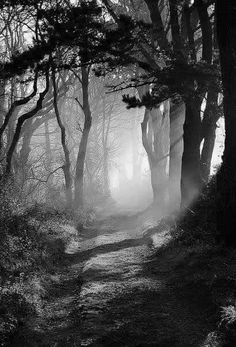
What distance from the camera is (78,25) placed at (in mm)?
13461

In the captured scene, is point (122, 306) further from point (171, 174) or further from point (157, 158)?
point (157, 158)

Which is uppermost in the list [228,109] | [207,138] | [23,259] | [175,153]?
[228,109]

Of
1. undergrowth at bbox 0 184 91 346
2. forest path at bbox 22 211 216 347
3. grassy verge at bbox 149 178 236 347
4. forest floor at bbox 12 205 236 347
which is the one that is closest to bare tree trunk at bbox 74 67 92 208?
undergrowth at bbox 0 184 91 346

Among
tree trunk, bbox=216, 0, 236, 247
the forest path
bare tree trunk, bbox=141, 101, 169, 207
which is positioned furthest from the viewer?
bare tree trunk, bbox=141, 101, 169, 207

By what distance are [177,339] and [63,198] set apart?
19.7 metres

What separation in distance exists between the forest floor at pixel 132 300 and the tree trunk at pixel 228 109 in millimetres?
893

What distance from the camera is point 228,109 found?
10.1m

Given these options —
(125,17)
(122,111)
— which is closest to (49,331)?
(125,17)

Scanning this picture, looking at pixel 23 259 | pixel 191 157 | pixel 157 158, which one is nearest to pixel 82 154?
pixel 157 158

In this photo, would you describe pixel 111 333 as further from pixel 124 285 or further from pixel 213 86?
pixel 213 86

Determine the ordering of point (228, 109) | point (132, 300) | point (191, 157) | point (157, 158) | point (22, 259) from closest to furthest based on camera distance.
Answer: point (132, 300), point (22, 259), point (228, 109), point (191, 157), point (157, 158)

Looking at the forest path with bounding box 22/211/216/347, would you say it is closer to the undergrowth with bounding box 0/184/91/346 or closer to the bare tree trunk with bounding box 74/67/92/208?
the undergrowth with bounding box 0/184/91/346

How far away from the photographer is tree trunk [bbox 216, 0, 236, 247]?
9883mm

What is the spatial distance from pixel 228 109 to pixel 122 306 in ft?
17.5
